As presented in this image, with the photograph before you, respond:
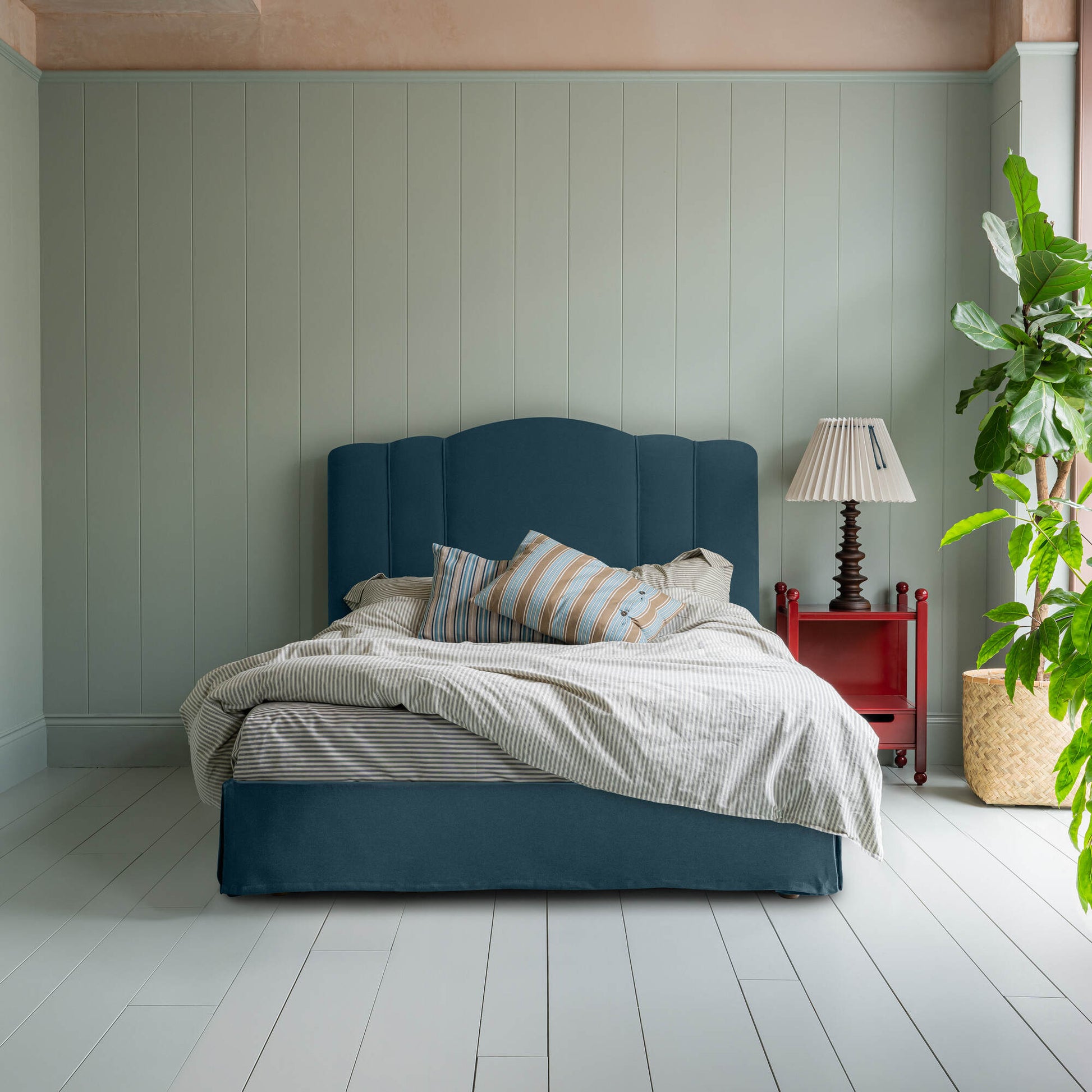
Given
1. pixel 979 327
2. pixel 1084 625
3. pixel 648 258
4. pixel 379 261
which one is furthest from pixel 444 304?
pixel 1084 625

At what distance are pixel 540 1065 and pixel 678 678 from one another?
3.45ft

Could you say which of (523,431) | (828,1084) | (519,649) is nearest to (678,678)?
(519,649)

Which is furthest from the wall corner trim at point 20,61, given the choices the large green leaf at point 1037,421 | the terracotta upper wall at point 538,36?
the large green leaf at point 1037,421

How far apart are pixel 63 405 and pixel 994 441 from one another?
11.1 ft

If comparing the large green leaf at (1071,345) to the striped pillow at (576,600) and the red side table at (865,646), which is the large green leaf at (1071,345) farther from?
the striped pillow at (576,600)

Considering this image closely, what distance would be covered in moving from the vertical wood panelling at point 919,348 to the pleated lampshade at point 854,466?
37cm

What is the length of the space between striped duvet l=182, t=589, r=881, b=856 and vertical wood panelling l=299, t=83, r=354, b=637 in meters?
1.29

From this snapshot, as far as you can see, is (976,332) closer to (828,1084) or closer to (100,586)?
(828,1084)

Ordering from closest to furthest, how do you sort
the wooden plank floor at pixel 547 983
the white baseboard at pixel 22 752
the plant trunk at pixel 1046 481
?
1. the wooden plank floor at pixel 547 983
2. the plant trunk at pixel 1046 481
3. the white baseboard at pixel 22 752

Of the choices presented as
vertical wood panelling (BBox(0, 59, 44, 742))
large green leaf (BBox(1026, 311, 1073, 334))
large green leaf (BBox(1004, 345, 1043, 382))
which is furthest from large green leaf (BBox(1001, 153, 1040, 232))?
vertical wood panelling (BBox(0, 59, 44, 742))

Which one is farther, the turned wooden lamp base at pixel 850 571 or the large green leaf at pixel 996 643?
the turned wooden lamp base at pixel 850 571

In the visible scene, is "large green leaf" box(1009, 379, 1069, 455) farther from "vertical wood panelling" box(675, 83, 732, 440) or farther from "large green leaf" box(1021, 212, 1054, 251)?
"vertical wood panelling" box(675, 83, 732, 440)

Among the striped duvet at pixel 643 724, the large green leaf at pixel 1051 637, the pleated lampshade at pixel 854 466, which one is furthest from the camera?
the pleated lampshade at pixel 854 466

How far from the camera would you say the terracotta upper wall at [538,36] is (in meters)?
3.67
